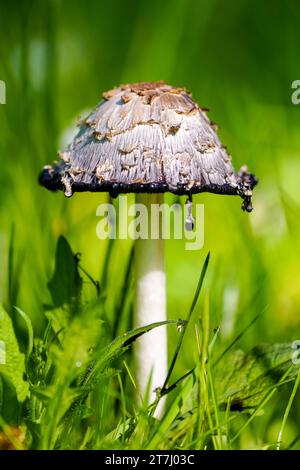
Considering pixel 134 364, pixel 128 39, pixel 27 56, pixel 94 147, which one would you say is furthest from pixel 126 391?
pixel 128 39

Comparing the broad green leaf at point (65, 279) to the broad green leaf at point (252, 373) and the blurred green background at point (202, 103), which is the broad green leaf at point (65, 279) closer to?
the blurred green background at point (202, 103)

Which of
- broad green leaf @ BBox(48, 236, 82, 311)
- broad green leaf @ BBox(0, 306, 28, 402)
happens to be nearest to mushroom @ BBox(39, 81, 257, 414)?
broad green leaf @ BBox(48, 236, 82, 311)

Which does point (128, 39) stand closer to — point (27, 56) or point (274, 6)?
point (274, 6)

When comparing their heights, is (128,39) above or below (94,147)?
above

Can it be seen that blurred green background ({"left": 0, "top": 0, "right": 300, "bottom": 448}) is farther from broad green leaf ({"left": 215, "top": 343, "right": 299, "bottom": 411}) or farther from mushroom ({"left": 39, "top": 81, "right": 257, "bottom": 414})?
mushroom ({"left": 39, "top": 81, "right": 257, "bottom": 414})

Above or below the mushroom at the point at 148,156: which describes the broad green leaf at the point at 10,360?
below

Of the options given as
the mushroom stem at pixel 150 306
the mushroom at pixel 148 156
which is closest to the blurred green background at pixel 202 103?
the mushroom stem at pixel 150 306
